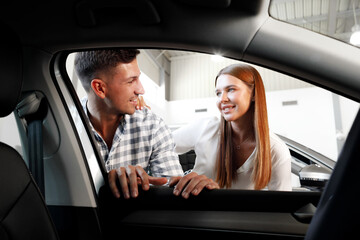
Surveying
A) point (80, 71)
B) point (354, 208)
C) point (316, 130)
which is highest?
point (80, 71)

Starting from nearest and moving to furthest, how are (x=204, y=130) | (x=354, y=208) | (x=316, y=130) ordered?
1. (x=354, y=208)
2. (x=204, y=130)
3. (x=316, y=130)

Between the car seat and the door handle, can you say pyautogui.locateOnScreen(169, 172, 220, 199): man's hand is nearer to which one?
the door handle

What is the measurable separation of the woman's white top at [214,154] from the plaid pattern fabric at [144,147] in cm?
22

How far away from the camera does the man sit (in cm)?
146

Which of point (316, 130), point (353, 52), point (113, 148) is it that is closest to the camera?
point (353, 52)

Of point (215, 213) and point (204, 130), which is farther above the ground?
point (204, 130)

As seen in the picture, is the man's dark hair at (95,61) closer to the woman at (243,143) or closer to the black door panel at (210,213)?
the woman at (243,143)

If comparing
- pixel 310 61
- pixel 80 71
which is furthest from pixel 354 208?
pixel 80 71

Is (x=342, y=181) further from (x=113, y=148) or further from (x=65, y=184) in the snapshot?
(x=113, y=148)

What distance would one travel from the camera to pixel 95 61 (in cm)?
156

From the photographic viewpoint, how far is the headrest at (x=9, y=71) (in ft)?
2.61

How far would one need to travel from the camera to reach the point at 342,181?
0.32 metres

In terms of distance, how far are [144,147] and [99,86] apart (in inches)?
16.8

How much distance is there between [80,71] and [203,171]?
896 millimetres
